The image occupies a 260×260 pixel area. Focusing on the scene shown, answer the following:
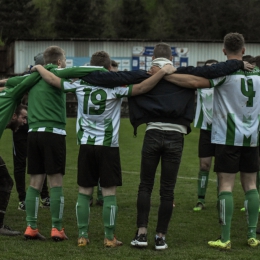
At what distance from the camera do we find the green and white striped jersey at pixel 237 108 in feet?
22.3

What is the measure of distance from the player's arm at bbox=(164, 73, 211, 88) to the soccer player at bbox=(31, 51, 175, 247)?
0.09 metres

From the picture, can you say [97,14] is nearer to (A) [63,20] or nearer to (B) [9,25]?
(A) [63,20]

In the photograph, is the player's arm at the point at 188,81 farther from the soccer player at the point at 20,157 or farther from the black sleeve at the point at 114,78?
the soccer player at the point at 20,157

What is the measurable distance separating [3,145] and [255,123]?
14543mm

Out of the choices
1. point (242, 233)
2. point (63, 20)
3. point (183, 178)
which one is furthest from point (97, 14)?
point (242, 233)

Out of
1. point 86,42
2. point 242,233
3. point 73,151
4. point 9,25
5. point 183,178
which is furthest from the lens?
point 9,25

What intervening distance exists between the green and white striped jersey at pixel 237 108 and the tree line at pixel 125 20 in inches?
3026

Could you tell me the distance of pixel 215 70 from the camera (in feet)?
21.7

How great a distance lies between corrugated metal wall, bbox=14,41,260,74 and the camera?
47.2 metres

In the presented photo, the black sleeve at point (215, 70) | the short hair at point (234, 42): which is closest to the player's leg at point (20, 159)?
the black sleeve at point (215, 70)

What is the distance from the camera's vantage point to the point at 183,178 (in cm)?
1412

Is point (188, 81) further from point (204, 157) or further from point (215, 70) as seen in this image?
point (204, 157)

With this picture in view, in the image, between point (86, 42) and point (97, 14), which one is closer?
point (86, 42)

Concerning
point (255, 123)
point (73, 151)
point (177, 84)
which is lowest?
point (73, 151)
